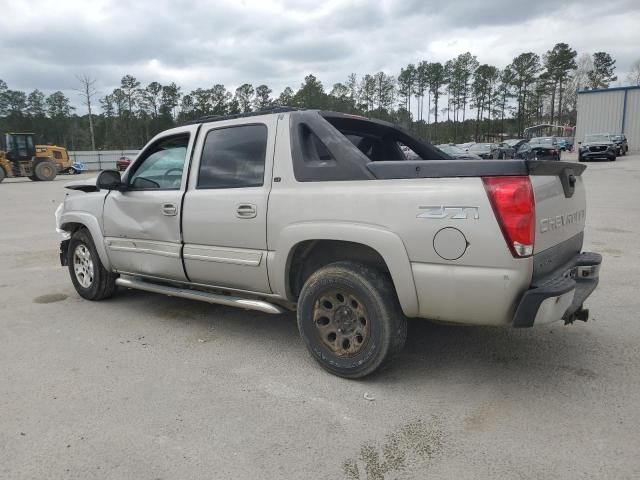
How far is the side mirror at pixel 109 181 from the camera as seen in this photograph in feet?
14.9

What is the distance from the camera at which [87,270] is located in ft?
17.4

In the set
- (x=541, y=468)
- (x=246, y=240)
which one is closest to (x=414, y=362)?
(x=541, y=468)

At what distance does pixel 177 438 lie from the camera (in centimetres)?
272

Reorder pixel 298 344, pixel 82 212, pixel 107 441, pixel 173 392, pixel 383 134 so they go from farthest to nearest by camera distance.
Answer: pixel 82 212, pixel 383 134, pixel 298 344, pixel 173 392, pixel 107 441

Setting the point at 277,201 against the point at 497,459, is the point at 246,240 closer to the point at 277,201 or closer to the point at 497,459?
the point at 277,201

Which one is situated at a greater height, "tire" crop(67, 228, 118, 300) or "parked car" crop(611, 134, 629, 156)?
"parked car" crop(611, 134, 629, 156)

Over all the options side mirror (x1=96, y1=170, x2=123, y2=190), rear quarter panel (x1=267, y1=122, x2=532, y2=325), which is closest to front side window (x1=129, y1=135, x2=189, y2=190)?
side mirror (x1=96, y1=170, x2=123, y2=190)

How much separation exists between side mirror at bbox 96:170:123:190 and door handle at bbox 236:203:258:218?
157 centimetres

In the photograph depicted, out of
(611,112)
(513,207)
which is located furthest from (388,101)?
(513,207)

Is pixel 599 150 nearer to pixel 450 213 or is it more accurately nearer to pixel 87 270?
pixel 87 270

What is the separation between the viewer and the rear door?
3654 mm

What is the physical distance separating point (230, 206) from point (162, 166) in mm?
1167

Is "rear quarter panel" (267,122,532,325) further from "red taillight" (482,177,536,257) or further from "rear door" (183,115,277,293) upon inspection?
"rear door" (183,115,277,293)

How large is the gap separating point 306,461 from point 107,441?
44.2 inches
